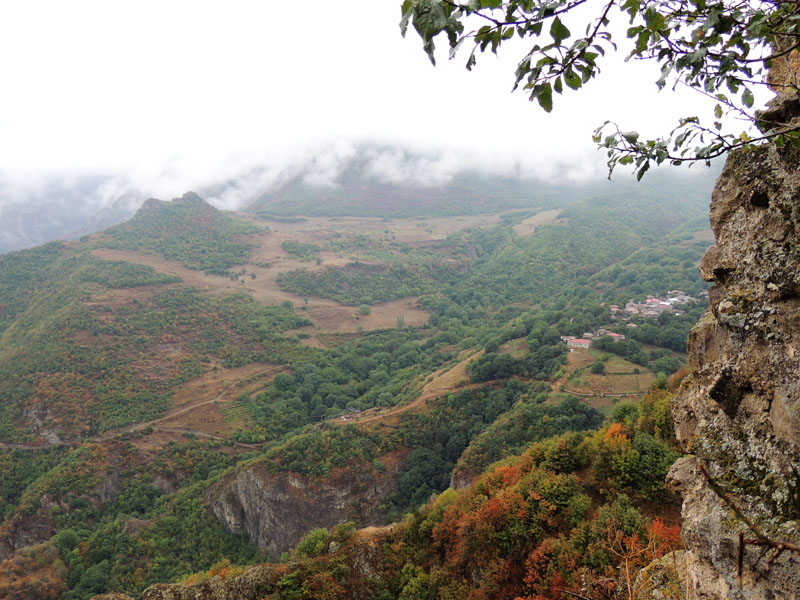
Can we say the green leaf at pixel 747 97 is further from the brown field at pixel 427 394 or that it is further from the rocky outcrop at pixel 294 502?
the brown field at pixel 427 394

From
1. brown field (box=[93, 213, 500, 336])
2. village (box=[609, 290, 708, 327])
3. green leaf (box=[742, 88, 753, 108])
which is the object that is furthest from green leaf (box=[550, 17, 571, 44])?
brown field (box=[93, 213, 500, 336])

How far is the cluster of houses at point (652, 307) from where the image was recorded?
202 feet

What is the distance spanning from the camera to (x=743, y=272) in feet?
15.2

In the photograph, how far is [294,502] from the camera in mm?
37469

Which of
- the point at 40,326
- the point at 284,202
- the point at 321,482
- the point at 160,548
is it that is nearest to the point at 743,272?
the point at 321,482

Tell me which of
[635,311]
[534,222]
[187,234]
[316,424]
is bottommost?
[316,424]

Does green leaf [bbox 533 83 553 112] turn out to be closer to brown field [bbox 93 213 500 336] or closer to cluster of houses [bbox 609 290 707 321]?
cluster of houses [bbox 609 290 707 321]

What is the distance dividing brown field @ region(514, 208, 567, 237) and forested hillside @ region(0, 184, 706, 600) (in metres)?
45.0

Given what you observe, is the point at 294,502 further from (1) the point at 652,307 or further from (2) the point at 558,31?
(1) the point at 652,307

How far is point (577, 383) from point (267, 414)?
130 feet

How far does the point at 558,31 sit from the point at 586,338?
56539 millimetres

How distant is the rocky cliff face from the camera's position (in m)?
3.92

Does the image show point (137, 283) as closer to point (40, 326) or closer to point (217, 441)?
point (40, 326)

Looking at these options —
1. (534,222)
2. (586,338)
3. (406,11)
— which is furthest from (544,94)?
(534,222)
